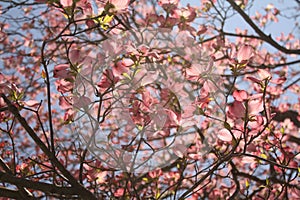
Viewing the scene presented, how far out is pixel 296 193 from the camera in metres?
1.70

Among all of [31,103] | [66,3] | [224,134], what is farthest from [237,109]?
[31,103]

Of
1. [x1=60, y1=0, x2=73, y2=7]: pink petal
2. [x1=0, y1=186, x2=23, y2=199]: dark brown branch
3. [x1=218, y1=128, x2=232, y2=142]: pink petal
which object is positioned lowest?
[x1=0, y1=186, x2=23, y2=199]: dark brown branch

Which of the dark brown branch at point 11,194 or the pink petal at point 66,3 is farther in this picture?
the dark brown branch at point 11,194

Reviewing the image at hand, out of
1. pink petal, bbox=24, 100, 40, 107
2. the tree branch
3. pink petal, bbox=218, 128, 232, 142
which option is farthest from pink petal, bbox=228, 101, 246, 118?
pink petal, bbox=24, 100, 40, 107

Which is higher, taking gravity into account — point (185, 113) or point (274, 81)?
point (274, 81)

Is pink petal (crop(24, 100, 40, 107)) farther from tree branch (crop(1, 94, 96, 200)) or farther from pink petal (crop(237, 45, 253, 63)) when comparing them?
pink petal (crop(237, 45, 253, 63))

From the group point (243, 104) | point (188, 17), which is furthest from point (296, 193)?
point (188, 17)

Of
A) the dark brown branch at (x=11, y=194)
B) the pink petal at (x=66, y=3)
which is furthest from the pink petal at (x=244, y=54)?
the dark brown branch at (x=11, y=194)

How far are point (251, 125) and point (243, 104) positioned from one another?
139 mm

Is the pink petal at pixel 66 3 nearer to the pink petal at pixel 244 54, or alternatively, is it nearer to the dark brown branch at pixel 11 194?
the pink petal at pixel 244 54

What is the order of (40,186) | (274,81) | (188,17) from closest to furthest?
(40,186) < (274,81) < (188,17)

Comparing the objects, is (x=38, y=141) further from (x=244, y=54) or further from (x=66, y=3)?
(x=244, y=54)

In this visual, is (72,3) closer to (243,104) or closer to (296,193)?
(243,104)

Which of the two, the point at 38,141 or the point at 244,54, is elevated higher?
the point at 244,54
